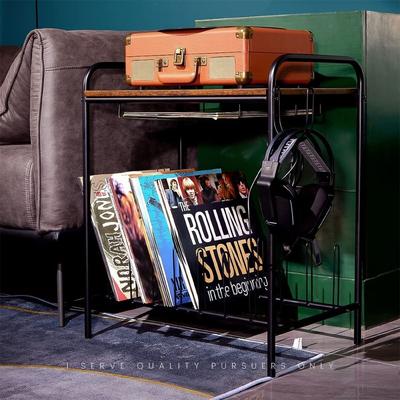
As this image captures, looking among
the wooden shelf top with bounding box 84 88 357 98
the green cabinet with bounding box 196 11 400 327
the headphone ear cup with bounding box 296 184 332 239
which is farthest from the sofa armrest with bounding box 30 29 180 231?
the headphone ear cup with bounding box 296 184 332 239

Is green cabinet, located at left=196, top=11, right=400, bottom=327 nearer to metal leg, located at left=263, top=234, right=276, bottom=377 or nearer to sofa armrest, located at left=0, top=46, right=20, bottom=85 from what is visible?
metal leg, located at left=263, top=234, right=276, bottom=377

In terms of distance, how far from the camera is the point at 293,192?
2.04m

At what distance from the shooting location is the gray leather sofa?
2438mm

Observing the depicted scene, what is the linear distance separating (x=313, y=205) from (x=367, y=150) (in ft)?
1.20

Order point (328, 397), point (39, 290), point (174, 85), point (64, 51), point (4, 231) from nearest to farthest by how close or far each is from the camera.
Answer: point (328, 397) < point (174, 85) < point (64, 51) < point (4, 231) < point (39, 290)

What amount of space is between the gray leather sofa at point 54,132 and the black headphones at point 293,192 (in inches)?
22.4

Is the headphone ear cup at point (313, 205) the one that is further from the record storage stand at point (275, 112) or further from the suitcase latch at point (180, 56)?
the suitcase latch at point (180, 56)

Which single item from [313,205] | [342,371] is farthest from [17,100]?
[342,371]

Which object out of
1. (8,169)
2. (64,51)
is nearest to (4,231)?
(8,169)

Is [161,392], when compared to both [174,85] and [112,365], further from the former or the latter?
[174,85]

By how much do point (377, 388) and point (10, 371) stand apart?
2.82 ft

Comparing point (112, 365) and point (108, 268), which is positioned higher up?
point (108, 268)

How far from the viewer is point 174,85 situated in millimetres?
2293

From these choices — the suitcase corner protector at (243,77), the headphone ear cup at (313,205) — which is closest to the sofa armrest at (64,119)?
the suitcase corner protector at (243,77)
